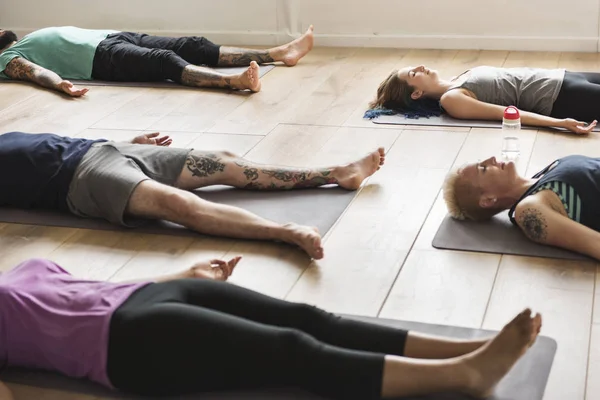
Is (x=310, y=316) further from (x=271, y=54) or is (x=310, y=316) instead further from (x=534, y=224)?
(x=271, y=54)

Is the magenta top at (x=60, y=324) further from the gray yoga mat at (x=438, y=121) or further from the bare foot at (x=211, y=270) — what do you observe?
the gray yoga mat at (x=438, y=121)

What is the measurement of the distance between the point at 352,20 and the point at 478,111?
1.77m

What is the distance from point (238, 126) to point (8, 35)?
2.04m

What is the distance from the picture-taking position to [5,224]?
3.24 meters

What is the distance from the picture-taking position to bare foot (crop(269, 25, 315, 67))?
5180 millimetres

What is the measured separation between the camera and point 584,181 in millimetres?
2729

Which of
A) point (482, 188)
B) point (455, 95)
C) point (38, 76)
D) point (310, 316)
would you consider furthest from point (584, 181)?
point (38, 76)

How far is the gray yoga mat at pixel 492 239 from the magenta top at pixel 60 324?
116 cm

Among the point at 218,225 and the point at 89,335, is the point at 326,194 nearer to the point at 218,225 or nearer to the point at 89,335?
the point at 218,225

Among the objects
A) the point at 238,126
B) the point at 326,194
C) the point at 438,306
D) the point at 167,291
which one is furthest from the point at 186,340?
the point at 238,126

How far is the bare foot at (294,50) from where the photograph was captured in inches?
204

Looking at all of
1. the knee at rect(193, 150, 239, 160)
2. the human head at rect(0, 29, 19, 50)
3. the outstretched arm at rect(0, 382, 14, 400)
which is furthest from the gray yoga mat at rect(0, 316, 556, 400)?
the human head at rect(0, 29, 19, 50)

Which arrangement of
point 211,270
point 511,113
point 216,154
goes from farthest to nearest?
1. point 511,113
2. point 216,154
3. point 211,270

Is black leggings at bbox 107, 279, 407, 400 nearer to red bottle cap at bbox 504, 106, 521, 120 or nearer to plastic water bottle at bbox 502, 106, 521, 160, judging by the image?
plastic water bottle at bbox 502, 106, 521, 160
